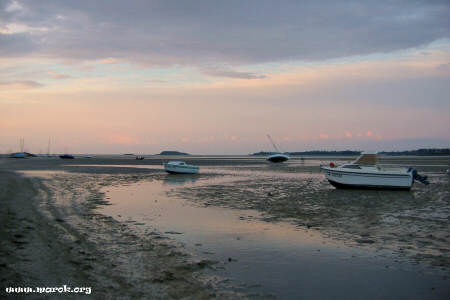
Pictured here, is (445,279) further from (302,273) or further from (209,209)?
(209,209)

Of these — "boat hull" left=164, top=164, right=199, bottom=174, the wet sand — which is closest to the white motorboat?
the wet sand

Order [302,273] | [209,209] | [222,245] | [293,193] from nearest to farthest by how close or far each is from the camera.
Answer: [302,273] < [222,245] < [209,209] < [293,193]

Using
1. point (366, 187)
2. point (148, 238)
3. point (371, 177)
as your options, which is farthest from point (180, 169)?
point (148, 238)

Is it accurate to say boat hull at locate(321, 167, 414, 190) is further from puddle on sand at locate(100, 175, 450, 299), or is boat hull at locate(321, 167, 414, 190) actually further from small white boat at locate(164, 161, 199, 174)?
small white boat at locate(164, 161, 199, 174)

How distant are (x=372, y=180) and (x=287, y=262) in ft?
65.2

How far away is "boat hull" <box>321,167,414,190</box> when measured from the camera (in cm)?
2658

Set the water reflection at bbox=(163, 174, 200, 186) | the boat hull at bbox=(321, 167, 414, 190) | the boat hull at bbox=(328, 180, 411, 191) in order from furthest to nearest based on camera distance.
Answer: the water reflection at bbox=(163, 174, 200, 186)
the boat hull at bbox=(328, 180, 411, 191)
the boat hull at bbox=(321, 167, 414, 190)

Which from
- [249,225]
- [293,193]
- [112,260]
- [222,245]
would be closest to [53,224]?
[112,260]

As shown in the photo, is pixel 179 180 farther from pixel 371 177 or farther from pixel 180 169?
pixel 371 177

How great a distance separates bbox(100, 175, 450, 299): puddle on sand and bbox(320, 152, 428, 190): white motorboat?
14.1 m

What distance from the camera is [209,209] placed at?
18.0m

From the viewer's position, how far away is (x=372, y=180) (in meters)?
26.9

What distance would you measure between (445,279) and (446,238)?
167 inches

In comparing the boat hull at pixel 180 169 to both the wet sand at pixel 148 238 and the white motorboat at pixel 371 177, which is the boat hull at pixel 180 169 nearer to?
the white motorboat at pixel 371 177
